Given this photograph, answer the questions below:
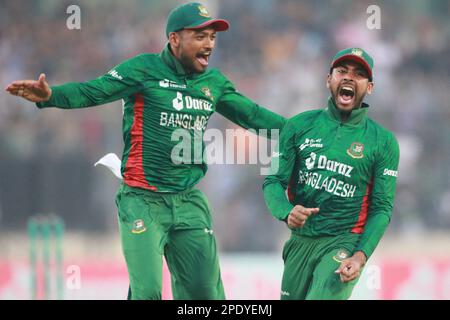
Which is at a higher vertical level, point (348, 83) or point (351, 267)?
point (348, 83)

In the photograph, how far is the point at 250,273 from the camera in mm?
13258

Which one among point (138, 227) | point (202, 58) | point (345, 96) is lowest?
point (138, 227)

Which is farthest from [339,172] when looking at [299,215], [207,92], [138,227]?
[138,227]

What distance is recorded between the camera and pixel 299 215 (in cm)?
732

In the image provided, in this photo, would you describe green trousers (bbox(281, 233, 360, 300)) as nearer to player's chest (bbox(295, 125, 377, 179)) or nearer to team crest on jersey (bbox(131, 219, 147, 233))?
player's chest (bbox(295, 125, 377, 179))

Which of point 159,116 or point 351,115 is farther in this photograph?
point 159,116

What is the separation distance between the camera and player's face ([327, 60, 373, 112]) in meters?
7.75

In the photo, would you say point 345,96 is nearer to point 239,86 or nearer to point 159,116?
point 159,116

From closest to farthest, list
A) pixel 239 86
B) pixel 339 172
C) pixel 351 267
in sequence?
1. pixel 351 267
2. pixel 339 172
3. pixel 239 86

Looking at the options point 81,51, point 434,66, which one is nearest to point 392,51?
point 434,66

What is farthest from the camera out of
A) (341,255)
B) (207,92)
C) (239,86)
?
(239,86)

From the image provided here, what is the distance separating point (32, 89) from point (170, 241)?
4.96 feet

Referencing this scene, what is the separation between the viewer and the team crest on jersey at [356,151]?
779 centimetres
